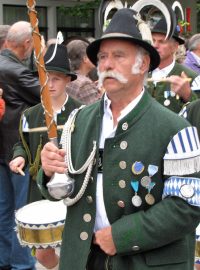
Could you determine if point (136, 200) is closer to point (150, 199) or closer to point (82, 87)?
point (150, 199)

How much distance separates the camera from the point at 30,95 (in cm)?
539

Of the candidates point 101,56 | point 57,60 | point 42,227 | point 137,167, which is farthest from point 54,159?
point 57,60

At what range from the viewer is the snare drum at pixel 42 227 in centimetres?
409

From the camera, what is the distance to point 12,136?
546 cm

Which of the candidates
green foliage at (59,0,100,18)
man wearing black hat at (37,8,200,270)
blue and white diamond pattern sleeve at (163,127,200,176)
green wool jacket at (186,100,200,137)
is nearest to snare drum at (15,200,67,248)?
green wool jacket at (186,100,200,137)

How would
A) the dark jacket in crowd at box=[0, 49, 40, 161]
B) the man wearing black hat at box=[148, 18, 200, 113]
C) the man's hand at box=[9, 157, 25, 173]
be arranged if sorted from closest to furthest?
1. the man's hand at box=[9, 157, 25, 173]
2. the man wearing black hat at box=[148, 18, 200, 113]
3. the dark jacket in crowd at box=[0, 49, 40, 161]

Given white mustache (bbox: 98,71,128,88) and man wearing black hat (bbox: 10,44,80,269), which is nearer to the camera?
white mustache (bbox: 98,71,128,88)

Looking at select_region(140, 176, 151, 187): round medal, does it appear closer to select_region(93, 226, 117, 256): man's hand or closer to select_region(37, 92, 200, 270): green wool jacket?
select_region(37, 92, 200, 270): green wool jacket

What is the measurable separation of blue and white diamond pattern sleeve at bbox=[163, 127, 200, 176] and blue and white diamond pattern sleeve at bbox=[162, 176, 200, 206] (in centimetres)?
3

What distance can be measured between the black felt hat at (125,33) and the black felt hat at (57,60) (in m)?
1.85

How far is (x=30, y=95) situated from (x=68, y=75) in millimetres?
663

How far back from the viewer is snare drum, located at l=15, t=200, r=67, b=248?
13.4ft

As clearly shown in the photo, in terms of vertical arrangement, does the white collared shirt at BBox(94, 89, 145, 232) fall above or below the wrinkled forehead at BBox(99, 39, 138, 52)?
below

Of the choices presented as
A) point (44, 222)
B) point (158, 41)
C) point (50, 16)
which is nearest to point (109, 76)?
point (44, 222)
